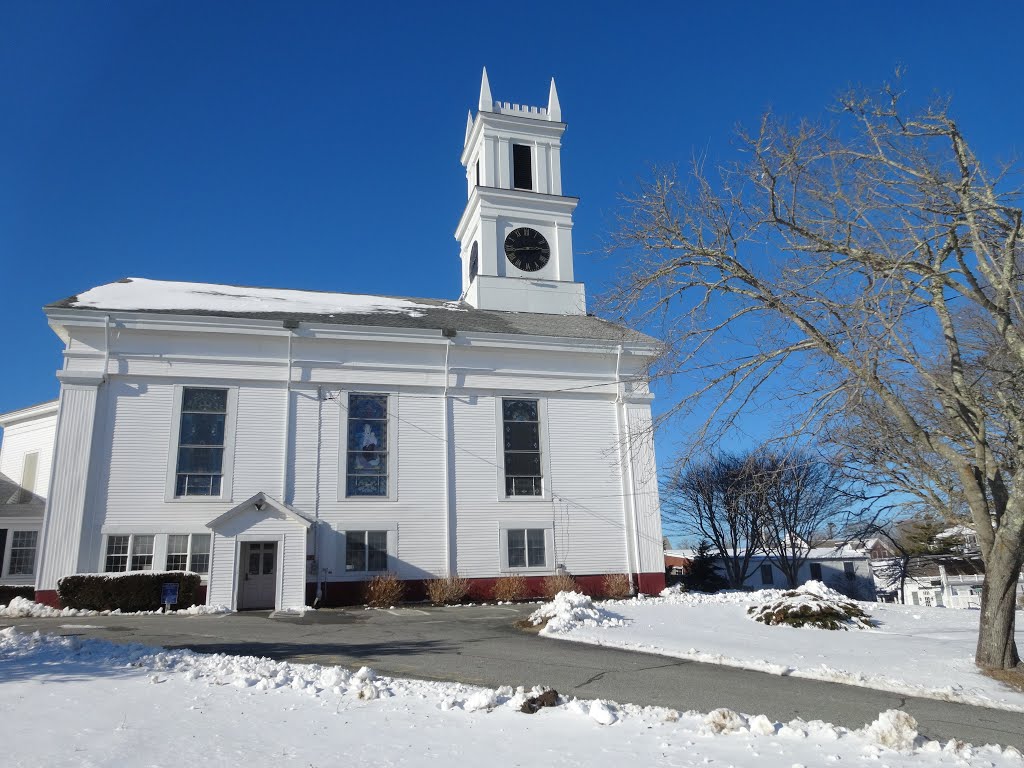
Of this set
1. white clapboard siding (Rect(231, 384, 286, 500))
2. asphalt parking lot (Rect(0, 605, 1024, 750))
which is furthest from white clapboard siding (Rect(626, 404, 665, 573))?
white clapboard siding (Rect(231, 384, 286, 500))

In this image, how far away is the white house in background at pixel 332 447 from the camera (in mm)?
22031

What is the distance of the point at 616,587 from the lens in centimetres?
2517

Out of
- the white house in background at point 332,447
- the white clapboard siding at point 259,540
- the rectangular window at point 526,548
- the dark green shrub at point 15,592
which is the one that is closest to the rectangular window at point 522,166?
the white house in background at point 332,447

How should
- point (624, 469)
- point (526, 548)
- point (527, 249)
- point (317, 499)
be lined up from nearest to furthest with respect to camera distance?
1. point (317, 499)
2. point (526, 548)
3. point (624, 469)
4. point (527, 249)

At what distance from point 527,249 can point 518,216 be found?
1.50 m

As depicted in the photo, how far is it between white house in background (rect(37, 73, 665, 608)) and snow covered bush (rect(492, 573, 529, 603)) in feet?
2.39

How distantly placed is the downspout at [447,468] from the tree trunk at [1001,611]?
51.0ft

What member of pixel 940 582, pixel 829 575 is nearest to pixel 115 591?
pixel 940 582

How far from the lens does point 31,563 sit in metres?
24.5

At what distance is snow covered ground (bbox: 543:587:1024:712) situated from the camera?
1101cm

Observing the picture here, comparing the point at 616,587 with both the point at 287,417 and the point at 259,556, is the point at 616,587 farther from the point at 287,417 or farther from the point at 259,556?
the point at 287,417

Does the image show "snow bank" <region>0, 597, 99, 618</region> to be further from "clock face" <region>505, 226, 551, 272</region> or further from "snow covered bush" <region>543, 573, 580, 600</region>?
"clock face" <region>505, 226, 551, 272</region>

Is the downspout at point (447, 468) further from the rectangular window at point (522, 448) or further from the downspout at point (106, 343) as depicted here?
the downspout at point (106, 343)

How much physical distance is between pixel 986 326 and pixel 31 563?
89.2 feet
